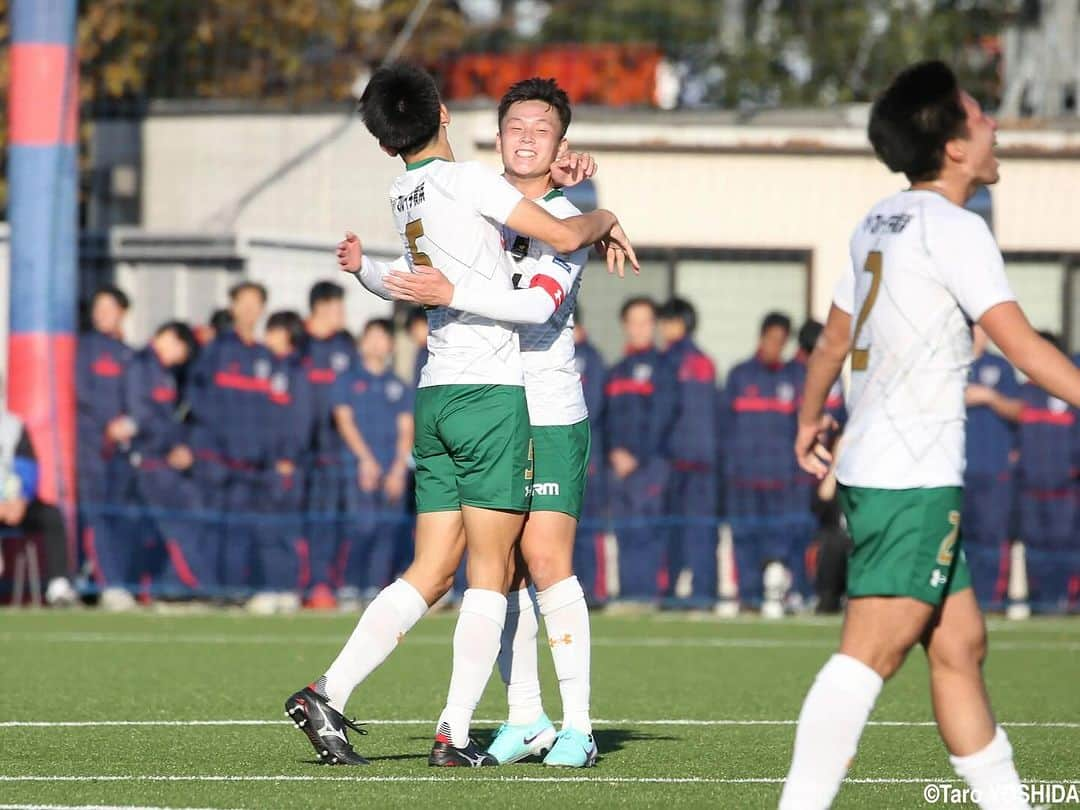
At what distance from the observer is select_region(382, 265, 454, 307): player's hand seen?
6.23 m

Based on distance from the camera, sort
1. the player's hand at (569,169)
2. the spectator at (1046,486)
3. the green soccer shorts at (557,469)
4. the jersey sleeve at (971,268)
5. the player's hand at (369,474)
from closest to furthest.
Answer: the jersey sleeve at (971,268)
the green soccer shorts at (557,469)
the player's hand at (569,169)
the player's hand at (369,474)
the spectator at (1046,486)

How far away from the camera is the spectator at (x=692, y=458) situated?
14680 mm

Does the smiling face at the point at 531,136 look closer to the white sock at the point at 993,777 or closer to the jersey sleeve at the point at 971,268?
the jersey sleeve at the point at 971,268

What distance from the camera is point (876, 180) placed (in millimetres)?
17766

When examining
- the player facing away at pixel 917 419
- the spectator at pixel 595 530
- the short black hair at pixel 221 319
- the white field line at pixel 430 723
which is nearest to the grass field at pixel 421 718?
the white field line at pixel 430 723

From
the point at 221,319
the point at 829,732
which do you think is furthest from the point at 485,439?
the point at 221,319

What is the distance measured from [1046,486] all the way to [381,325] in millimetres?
4826

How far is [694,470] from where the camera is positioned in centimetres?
1483

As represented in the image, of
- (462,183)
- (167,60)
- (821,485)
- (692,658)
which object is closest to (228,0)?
(167,60)

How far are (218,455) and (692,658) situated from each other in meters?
4.97

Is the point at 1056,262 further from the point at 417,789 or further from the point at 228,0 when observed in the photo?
the point at 417,789

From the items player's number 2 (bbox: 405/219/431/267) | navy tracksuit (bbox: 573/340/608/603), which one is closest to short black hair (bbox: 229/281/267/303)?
navy tracksuit (bbox: 573/340/608/603)

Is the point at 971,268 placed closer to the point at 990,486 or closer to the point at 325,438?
the point at 990,486

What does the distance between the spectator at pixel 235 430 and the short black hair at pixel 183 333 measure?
218mm
